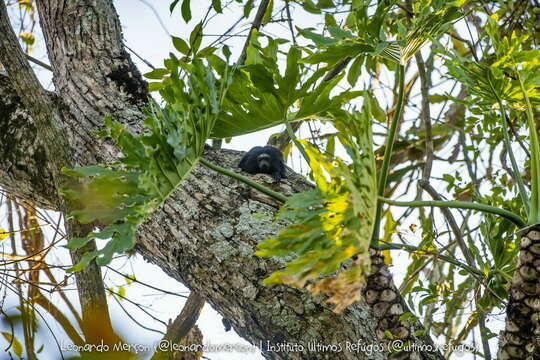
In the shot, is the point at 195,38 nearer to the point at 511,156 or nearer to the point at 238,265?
the point at 238,265

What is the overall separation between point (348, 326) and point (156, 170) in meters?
0.81

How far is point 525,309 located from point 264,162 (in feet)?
6.17

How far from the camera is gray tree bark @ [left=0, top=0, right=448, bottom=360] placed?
6.73 ft

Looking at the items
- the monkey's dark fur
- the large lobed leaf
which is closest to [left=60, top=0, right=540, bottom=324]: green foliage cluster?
the large lobed leaf

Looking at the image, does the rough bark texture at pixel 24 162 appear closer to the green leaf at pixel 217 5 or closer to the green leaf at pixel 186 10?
the green leaf at pixel 186 10

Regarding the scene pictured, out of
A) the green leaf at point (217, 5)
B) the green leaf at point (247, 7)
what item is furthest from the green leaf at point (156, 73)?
the green leaf at point (247, 7)

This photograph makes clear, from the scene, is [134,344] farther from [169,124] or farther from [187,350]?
[187,350]

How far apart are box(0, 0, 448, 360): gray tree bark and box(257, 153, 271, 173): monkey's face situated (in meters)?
0.35

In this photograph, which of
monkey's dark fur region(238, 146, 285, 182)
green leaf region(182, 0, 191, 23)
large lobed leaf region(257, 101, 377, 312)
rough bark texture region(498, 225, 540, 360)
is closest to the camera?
large lobed leaf region(257, 101, 377, 312)

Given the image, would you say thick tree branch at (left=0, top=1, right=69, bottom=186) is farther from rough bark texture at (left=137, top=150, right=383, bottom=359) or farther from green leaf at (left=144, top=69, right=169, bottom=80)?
green leaf at (left=144, top=69, right=169, bottom=80)

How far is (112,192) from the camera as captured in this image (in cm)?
177

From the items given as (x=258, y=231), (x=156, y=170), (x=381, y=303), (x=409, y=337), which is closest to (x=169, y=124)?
(x=156, y=170)

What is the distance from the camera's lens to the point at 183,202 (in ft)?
7.79

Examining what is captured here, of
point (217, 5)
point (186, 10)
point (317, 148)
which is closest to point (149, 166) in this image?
point (317, 148)
